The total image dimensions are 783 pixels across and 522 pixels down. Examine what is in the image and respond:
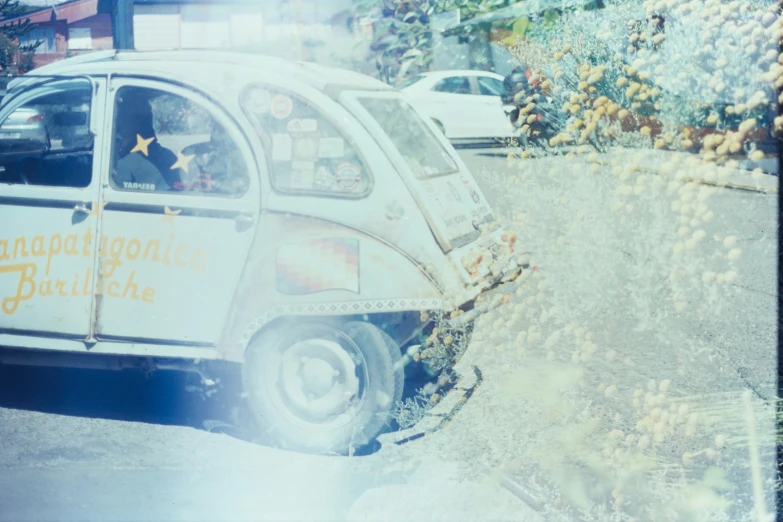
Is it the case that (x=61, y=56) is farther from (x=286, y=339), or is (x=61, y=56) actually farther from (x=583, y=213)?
(x=583, y=213)

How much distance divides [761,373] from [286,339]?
2.82 m

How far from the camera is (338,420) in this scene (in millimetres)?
4422

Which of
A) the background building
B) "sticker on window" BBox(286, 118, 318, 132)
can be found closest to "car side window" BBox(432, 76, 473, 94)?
"sticker on window" BBox(286, 118, 318, 132)

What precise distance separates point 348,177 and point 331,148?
187 mm

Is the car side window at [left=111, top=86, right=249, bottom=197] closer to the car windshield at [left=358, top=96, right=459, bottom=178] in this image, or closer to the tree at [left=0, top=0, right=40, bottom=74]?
the car windshield at [left=358, top=96, right=459, bottom=178]

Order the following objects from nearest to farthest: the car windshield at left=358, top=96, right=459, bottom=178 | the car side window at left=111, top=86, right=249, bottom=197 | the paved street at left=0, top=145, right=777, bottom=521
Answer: the paved street at left=0, top=145, right=777, bottom=521
the car side window at left=111, top=86, right=249, bottom=197
the car windshield at left=358, top=96, right=459, bottom=178

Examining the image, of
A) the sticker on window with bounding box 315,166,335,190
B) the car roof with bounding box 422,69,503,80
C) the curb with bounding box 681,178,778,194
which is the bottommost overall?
the sticker on window with bounding box 315,166,335,190

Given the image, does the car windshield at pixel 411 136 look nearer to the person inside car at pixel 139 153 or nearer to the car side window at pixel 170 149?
the car side window at pixel 170 149

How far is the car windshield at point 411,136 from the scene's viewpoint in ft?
14.6

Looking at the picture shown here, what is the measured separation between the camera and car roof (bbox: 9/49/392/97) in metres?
4.36

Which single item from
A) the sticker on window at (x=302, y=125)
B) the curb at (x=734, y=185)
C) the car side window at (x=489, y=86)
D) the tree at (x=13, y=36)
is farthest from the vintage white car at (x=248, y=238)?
the curb at (x=734, y=185)

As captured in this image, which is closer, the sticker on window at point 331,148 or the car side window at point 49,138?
the sticker on window at point 331,148

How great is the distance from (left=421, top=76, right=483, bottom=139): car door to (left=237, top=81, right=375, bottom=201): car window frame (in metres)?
1.08

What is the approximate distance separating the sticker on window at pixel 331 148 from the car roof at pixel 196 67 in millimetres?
300
